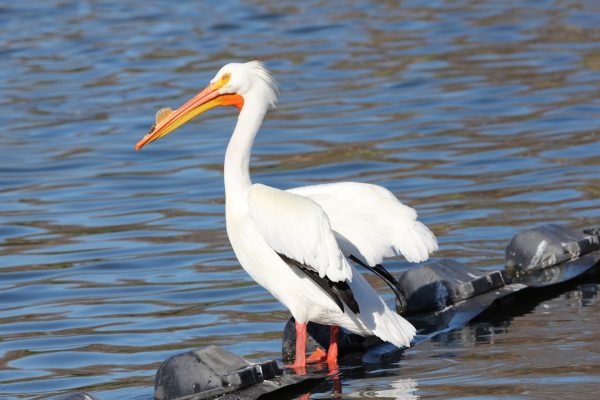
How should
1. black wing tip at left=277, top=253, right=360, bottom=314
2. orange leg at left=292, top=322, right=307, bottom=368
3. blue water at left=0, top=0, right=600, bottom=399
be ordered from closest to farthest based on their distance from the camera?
black wing tip at left=277, top=253, right=360, bottom=314
orange leg at left=292, top=322, right=307, bottom=368
blue water at left=0, top=0, right=600, bottom=399

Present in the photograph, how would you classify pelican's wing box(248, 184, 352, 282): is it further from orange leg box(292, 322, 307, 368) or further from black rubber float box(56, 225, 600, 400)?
black rubber float box(56, 225, 600, 400)

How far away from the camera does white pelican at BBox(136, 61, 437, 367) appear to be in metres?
5.41

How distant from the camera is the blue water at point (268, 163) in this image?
5.95 m

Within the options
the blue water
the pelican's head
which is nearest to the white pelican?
the pelican's head

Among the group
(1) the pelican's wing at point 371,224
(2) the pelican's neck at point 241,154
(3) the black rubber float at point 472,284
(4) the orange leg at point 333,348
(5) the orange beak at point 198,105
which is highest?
(5) the orange beak at point 198,105

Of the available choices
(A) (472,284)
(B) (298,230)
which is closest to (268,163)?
(A) (472,284)

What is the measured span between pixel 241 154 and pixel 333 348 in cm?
94

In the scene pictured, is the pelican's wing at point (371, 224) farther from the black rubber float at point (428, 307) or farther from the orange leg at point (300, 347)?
the black rubber float at point (428, 307)

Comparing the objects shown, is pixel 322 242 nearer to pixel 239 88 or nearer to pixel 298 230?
pixel 298 230

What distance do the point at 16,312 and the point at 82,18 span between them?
12.8 meters

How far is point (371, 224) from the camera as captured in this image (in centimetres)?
565

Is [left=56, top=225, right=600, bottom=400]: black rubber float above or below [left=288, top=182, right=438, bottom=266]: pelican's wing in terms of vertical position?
below

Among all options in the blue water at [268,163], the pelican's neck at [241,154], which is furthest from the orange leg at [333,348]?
the pelican's neck at [241,154]

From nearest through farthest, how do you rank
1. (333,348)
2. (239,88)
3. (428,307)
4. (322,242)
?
(322,242) < (333,348) < (239,88) < (428,307)
